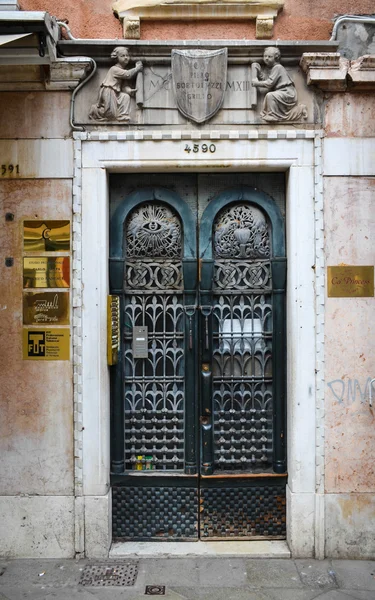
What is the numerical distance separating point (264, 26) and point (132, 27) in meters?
1.24

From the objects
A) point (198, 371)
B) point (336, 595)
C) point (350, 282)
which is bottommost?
point (336, 595)

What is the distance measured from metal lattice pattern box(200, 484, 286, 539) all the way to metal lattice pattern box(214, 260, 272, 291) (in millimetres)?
1980

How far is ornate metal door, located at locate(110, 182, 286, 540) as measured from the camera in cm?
529

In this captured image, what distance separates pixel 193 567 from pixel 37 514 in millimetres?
1528

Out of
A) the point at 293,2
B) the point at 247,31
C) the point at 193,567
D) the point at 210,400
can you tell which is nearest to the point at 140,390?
the point at 210,400

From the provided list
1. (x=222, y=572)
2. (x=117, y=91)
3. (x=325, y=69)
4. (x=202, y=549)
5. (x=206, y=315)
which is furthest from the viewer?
(x=206, y=315)

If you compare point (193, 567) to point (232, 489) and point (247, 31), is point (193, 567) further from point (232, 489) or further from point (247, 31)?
point (247, 31)

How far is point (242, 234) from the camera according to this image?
5.32 m

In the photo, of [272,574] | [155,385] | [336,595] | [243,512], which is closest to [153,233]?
[155,385]

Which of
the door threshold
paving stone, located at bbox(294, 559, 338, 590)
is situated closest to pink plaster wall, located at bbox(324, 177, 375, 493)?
paving stone, located at bbox(294, 559, 338, 590)

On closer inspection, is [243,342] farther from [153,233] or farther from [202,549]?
[202,549]

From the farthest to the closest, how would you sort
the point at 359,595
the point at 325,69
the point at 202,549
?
1. the point at 202,549
2. the point at 325,69
3. the point at 359,595

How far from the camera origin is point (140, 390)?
5.33 meters

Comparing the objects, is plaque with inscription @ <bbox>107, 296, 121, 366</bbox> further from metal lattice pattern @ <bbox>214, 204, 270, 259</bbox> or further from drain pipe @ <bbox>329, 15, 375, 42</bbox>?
drain pipe @ <bbox>329, 15, 375, 42</bbox>
